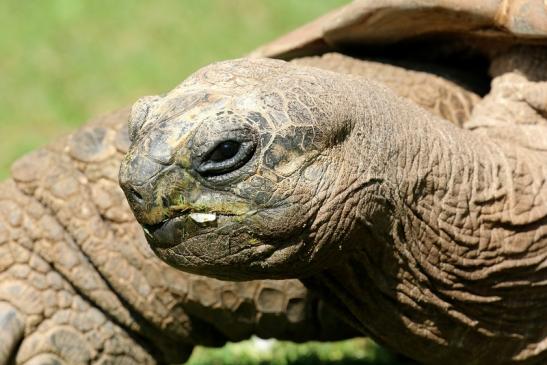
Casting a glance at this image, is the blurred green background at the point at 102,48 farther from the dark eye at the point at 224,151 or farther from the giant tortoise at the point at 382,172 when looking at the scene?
the dark eye at the point at 224,151

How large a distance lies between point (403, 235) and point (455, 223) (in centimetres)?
19

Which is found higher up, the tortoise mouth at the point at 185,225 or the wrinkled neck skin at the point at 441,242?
the tortoise mouth at the point at 185,225

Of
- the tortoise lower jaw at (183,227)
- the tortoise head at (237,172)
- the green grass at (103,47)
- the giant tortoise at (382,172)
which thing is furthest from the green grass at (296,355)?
the green grass at (103,47)

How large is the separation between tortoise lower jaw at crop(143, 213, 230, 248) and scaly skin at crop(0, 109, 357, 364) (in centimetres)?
123

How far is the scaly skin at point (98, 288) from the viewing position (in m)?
4.46

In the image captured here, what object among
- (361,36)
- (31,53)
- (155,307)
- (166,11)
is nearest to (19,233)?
(155,307)

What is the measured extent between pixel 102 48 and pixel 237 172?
285 inches

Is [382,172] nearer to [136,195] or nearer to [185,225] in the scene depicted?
[185,225]

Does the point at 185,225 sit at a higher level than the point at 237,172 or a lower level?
lower

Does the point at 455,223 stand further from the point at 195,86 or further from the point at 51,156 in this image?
the point at 51,156

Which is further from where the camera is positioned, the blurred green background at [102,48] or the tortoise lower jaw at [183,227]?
the blurred green background at [102,48]

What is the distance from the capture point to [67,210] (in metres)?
4.61

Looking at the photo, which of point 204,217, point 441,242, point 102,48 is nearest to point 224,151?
point 204,217

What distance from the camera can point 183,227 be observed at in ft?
10.3
